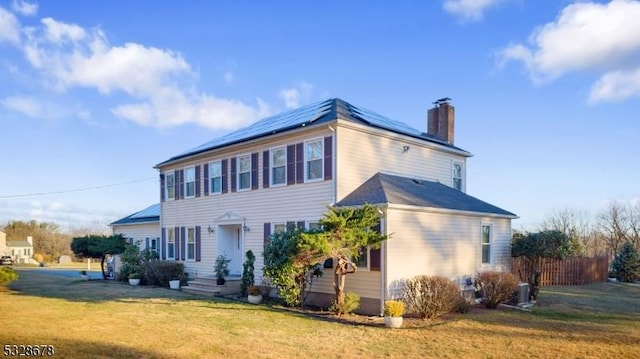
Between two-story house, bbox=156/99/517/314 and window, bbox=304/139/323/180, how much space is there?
4cm

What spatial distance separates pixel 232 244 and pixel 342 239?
8598 millimetres

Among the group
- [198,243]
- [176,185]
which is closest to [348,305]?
[198,243]

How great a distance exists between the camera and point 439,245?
1470cm

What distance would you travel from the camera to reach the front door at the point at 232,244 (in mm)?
19484

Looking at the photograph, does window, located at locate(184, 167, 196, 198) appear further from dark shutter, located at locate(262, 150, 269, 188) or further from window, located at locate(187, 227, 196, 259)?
dark shutter, located at locate(262, 150, 269, 188)

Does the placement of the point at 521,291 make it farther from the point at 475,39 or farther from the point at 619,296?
the point at 475,39

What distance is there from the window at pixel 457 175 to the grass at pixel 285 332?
623cm

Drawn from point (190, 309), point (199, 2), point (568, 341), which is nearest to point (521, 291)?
point (568, 341)

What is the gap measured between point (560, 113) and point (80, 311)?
17.1 m

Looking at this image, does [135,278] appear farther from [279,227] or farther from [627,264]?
[627,264]

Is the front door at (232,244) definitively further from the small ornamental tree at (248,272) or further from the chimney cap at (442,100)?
the chimney cap at (442,100)

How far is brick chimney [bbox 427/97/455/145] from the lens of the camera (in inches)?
793

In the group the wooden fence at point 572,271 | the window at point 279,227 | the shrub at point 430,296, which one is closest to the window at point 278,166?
the window at point 279,227

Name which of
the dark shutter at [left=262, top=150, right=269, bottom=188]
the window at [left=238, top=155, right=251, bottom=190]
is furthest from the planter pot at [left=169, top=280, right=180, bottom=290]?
the dark shutter at [left=262, top=150, right=269, bottom=188]
